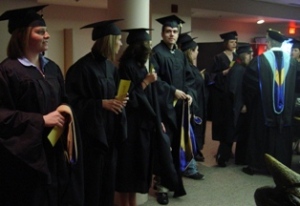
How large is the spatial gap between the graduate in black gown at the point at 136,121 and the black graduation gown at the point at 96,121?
29 centimetres

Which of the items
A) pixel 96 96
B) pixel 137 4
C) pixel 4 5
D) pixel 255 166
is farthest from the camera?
pixel 255 166

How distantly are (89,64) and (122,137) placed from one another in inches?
22.8

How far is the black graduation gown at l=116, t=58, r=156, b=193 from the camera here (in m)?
Result: 2.89

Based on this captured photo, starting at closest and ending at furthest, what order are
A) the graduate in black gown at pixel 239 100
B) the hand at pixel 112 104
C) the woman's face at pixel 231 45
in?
the hand at pixel 112 104 < the graduate in black gown at pixel 239 100 < the woman's face at pixel 231 45

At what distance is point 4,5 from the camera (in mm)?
2873

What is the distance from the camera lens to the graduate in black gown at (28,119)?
68.9 inches

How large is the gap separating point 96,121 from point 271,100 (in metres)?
2.46

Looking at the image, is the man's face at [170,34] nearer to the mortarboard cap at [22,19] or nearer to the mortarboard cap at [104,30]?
the mortarboard cap at [104,30]

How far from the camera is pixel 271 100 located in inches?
164

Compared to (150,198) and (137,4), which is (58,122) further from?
(150,198)

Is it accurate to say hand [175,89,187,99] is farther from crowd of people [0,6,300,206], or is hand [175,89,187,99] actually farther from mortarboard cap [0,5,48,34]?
mortarboard cap [0,5,48,34]

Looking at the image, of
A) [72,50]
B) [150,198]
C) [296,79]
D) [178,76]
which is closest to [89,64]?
[178,76]

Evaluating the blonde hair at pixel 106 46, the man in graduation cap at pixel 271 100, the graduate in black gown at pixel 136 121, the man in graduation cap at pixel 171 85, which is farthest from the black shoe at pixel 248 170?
the blonde hair at pixel 106 46

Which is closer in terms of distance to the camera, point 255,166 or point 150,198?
point 150,198
